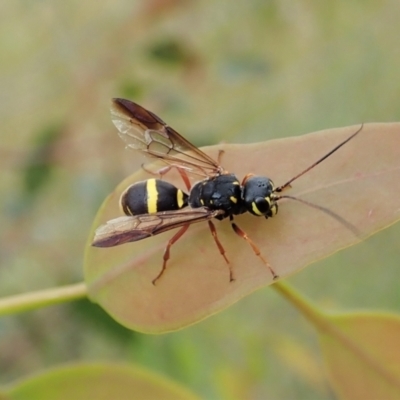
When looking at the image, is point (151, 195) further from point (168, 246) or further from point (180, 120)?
point (180, 120)

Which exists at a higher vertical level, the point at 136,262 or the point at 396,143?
the point at 396,143

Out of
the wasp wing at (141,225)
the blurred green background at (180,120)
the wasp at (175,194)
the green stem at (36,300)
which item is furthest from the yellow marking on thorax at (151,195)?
the blurred green background at (180,120)

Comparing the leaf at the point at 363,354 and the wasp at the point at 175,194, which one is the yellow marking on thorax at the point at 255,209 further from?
the leaf at the point at 363,354

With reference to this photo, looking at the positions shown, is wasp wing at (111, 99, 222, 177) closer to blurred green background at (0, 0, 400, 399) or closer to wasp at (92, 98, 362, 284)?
wasp at (92, 98, 362, 284)

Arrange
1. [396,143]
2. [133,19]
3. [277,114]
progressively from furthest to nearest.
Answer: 1. [277,114]
2. [133,19]
3. [396,143]

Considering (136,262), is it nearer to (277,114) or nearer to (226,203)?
(226,203)

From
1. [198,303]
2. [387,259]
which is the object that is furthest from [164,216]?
[387,259]

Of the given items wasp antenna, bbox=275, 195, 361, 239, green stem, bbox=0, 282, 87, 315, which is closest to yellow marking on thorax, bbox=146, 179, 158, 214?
green stem, bbox=0, 282, 87, 315

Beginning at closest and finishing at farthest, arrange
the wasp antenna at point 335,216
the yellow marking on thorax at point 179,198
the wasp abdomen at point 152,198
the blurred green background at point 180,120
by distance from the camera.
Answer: the wasp antenna at point 335,216
the wasp abdomen at point 152,198
the yellow marking on thorax at point 179,198
the blurred green background at point 180,120
